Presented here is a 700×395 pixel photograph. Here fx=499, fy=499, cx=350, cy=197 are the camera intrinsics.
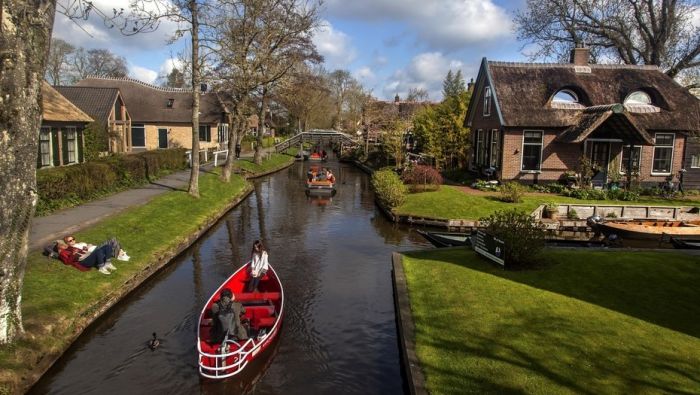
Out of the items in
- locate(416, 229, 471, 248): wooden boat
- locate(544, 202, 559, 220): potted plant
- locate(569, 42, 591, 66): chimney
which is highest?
locate(569, 42, 591, 66): chimney

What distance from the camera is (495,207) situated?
25.0m

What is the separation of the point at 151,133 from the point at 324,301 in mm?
42131

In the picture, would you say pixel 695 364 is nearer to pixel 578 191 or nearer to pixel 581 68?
pixel 578 191

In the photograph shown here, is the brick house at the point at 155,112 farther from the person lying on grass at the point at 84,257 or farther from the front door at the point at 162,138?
the person lying on grass at the point at 84,257

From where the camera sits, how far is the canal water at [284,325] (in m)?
9.78

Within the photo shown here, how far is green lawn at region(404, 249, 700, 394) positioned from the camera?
8234 mm

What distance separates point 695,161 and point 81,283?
34.2m

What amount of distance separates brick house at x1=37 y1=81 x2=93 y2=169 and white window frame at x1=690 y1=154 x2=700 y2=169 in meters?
36.4

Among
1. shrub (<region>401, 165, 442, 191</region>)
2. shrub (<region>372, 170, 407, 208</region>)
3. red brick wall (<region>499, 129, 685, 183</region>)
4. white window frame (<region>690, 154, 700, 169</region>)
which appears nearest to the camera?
shrub (<region>372, 170, 407, 208</region>)

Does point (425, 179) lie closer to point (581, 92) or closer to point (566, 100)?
point (566, 100)

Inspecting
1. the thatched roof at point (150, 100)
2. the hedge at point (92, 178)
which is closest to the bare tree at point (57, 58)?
the thatched roof at point (150, 100)

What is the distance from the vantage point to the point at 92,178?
2231cm

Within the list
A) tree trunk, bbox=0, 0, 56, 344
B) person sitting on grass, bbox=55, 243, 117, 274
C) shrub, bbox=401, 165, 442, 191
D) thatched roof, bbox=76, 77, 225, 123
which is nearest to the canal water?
person sitting on grass, bbox=55, 243, 117, 274

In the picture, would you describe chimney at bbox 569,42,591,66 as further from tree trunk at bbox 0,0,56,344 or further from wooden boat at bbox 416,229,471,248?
tree trunk at bbox 0,0,56,344
